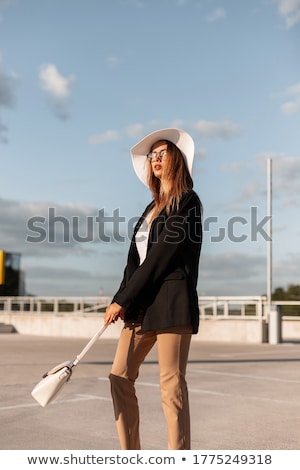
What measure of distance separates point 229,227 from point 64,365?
40.0ft

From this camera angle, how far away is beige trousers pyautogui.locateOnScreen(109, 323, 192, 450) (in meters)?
3.49

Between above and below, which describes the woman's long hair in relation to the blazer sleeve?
above

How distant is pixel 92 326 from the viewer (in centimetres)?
2542

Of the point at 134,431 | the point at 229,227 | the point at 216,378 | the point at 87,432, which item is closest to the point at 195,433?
the point at 87,432

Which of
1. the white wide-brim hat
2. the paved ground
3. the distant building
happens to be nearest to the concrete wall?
the paved ground

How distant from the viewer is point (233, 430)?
5.53 meters

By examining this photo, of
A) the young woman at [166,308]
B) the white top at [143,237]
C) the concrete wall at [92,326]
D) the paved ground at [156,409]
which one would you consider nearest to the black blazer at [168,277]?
the young woman at [166,308]

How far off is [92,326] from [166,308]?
2221 centimetres

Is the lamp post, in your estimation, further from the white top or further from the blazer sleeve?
the blazer sleeve

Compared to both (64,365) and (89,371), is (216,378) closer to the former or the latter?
(89,371)

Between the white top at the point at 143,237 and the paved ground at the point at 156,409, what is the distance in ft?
5.57

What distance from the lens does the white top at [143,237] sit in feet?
12.5
